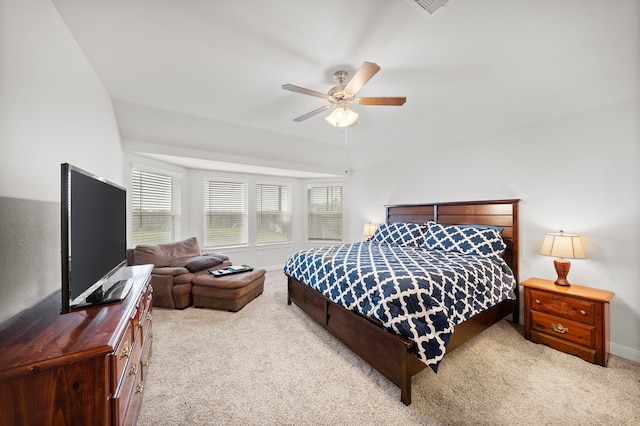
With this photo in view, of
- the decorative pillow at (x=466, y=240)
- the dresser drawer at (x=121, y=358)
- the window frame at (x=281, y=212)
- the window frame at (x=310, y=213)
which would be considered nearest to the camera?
the dresser drawer at (x=121, y=358)

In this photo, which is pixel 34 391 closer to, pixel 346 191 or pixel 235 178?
pixel 235 178

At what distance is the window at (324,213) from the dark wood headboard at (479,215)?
170cm

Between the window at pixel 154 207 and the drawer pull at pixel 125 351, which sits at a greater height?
the window at pixel 154 207

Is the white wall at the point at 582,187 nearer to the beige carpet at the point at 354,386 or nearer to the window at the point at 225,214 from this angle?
the beige carpet at the point at 354,386

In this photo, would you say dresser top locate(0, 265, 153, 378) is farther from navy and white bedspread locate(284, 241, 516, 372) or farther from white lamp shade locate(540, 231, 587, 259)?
white lamp shade locate(540, 231, 587, 259)

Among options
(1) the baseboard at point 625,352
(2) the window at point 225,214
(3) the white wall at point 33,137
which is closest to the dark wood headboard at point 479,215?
(1) the baseboard at point 625,352

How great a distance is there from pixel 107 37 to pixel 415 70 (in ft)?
8.88

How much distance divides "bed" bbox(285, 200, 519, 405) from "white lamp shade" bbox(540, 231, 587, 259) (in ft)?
1.36

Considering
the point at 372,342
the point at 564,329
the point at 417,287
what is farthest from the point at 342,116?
the point at 564,329

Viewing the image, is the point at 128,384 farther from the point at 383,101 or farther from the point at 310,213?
the point at 310,213

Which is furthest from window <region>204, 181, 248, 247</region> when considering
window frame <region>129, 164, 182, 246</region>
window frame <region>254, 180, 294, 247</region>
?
window frame <region>129, 164, 182, 246</region>

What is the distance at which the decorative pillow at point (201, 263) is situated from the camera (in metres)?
3.33

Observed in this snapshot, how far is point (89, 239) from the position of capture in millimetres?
1312

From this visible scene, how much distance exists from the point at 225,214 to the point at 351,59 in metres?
3.84
